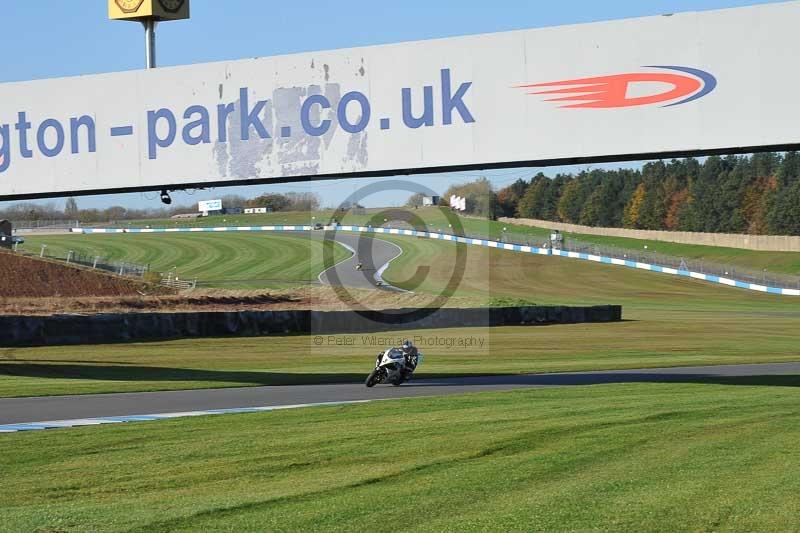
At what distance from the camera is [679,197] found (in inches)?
5640

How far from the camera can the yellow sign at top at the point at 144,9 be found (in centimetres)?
2089

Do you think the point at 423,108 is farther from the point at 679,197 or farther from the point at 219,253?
the point at 679,197

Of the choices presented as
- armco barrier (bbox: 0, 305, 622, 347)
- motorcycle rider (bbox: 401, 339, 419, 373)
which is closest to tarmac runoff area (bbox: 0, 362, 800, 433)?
motorcycle rider (bbox: 401, 339, 419, 373)

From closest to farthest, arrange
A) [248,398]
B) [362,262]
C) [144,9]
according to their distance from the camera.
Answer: [248,398]
[144,9]
[362,262]

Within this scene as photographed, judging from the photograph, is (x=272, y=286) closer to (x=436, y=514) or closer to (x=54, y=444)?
(x=54, y=444)

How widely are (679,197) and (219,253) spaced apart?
71.6 meters

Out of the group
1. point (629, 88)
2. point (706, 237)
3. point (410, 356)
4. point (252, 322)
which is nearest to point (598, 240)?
point (706, 237)

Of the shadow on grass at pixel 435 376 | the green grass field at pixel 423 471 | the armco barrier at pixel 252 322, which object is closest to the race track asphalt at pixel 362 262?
the armco barrier at pixel 252 322

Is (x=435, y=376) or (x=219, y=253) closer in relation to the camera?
(x=435, y=376)

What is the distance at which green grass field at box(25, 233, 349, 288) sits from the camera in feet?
257

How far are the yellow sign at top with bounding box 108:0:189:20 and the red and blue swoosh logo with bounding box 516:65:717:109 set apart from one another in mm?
7566

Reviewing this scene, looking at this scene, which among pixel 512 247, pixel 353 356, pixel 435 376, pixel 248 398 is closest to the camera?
pixel 248 398

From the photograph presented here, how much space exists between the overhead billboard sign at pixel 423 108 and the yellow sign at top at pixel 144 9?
81.8 inches

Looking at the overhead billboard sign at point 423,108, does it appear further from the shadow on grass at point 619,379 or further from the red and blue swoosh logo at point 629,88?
the shadow on grass at point 619,379
